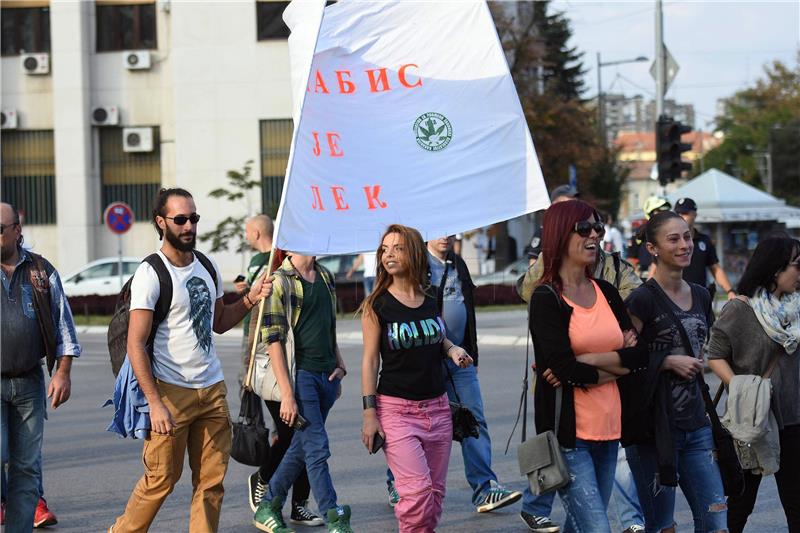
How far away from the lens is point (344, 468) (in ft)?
29.0

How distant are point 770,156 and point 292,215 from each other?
239ft

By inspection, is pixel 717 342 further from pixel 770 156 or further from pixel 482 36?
pixel 770 156

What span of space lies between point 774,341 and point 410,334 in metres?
1.66

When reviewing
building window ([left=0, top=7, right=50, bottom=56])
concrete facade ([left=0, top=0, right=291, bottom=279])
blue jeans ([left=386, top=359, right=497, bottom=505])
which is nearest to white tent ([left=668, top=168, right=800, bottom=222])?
concrete facade ([left=0, top=0, right=291, bottom=279])

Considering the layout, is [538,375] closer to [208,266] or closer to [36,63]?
[208,266]

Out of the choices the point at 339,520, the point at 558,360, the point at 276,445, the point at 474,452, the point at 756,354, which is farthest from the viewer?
the point at 474,452

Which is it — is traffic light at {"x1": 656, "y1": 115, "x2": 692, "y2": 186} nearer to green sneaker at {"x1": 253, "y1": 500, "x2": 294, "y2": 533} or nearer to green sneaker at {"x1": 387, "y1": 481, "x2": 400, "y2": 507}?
green sneaker at {"x1": 387, "y1": 481, "x2": 400, "y2": 507}

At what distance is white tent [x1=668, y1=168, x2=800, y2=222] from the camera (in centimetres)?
2930

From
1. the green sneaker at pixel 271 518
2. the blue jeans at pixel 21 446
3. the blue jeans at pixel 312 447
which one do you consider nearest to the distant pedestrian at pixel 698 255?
the blue jeans at pixel 312 447

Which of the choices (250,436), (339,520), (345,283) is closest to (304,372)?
(250,436)

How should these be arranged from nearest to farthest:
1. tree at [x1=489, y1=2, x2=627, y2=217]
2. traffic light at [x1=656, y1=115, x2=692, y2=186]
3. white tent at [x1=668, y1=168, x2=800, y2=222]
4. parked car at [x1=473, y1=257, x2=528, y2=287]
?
traffic light at [x1=656, y1=115, x2=692, y2=186], white tent at [x1=668, y1=168, x2=800, y2=222], parked car at [x1=473, y1=257, x2=528, y2=287], tree at [x1=489, y1=2, x2=627, y2=217]

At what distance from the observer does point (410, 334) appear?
5734mm

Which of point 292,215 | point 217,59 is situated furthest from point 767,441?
point 217,59

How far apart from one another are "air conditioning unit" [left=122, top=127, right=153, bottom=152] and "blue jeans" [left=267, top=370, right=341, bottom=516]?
31.1 meters
